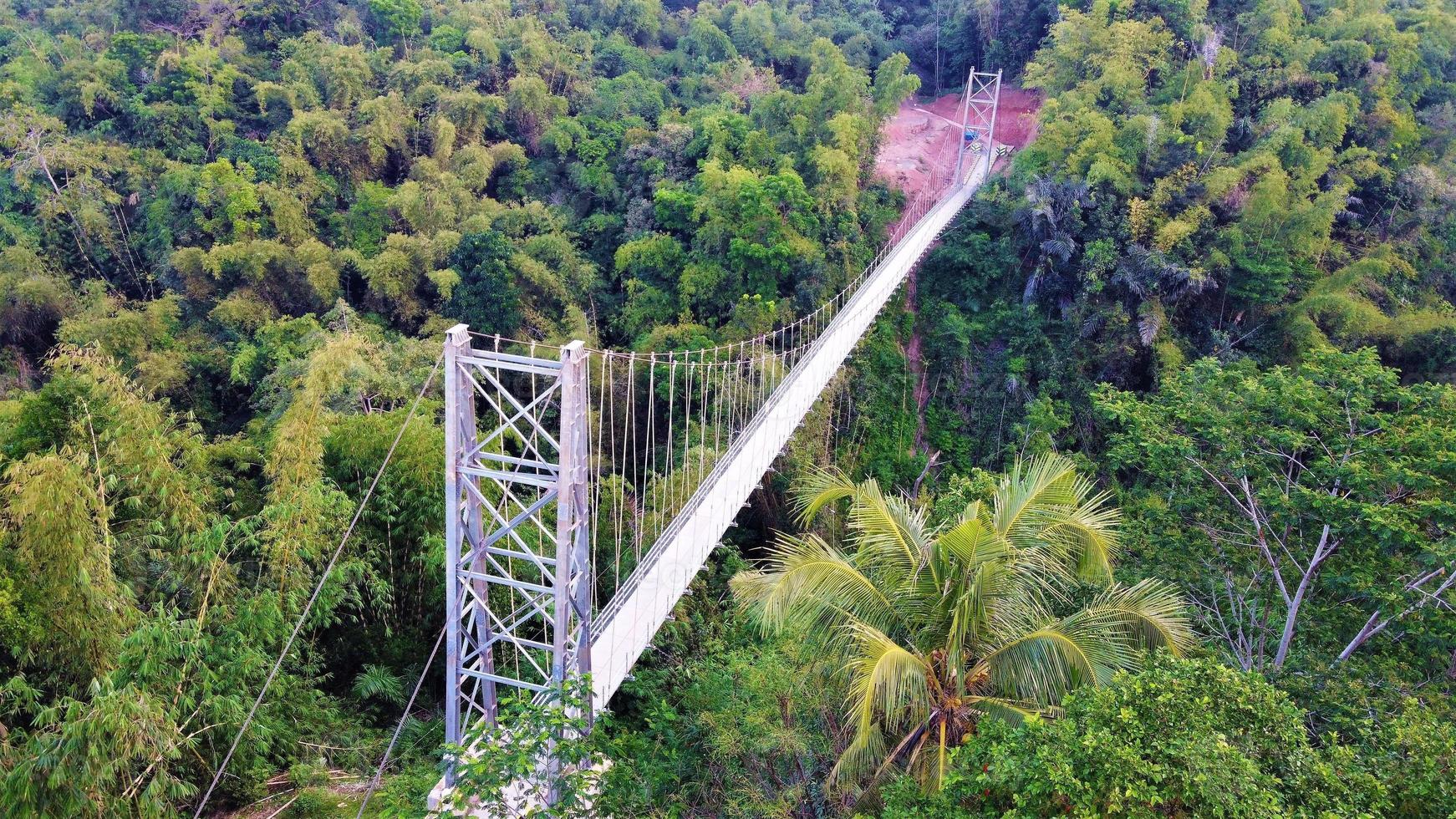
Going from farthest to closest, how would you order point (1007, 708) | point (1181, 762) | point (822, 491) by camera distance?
point (822, 491) < point (1007, 708) < point (1181, 762)

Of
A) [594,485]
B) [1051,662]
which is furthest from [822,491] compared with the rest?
[594,485]

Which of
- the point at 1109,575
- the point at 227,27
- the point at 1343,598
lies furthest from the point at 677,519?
the point at 227,27

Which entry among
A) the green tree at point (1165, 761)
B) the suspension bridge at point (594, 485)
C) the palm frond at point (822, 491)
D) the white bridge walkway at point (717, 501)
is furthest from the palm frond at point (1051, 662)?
the suspension bridge at point (594, 485)

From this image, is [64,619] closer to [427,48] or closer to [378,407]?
[378,407]

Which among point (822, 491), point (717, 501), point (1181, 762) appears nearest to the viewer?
point (1181, 762)

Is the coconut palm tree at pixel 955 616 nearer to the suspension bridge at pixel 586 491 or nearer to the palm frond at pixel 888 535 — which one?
the palm frond at pixel 888 535

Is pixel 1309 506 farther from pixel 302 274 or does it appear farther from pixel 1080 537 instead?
pixel 302 274
